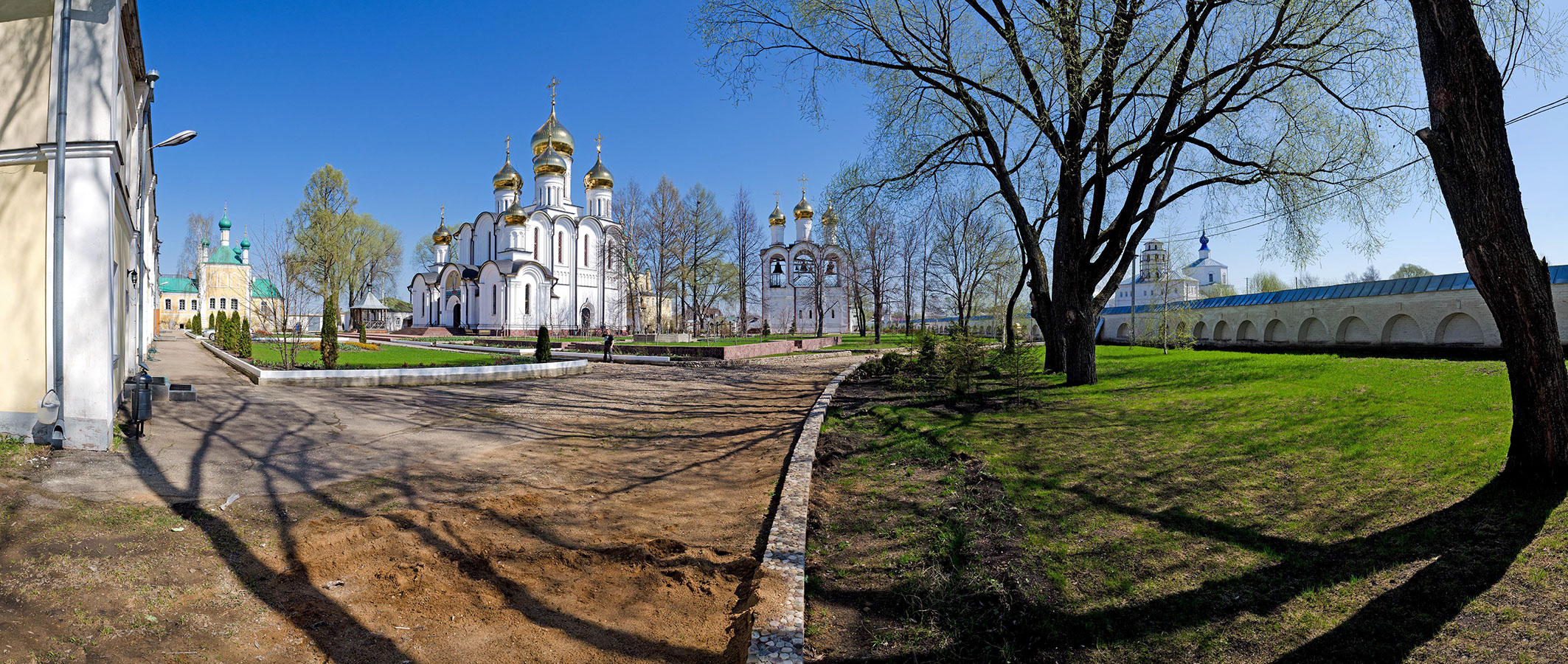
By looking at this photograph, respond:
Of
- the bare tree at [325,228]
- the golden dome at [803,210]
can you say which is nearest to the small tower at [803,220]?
the golden dome at [803,210]

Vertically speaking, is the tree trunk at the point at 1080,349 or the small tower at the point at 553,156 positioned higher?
the small tower at the point at 553,156

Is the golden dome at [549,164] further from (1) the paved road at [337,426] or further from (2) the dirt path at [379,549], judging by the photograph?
(2) the dirt path at [379,549]

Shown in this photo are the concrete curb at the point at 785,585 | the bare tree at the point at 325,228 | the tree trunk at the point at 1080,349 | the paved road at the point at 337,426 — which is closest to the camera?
the concrete curb at the point at 785,585

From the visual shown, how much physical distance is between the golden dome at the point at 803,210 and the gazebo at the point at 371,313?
114ft

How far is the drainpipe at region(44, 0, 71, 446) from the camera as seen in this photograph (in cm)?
564

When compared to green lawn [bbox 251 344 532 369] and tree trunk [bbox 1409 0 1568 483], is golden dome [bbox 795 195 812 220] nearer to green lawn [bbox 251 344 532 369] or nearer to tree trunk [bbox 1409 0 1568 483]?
green lawn [bbox 251 344 532 369]

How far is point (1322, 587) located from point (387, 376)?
15.2 meters

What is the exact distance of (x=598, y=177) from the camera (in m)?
48.5

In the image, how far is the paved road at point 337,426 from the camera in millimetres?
5336

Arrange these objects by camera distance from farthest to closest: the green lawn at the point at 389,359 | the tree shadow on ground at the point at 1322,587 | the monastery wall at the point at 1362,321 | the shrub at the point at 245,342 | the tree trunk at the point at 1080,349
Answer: the shrub at the point at 245,342 → the monastery wall at the point at 1362,321 → the green lawn at the point at 389,359 → the tree trunk at the point at 1080,349 → the tree shadow on ground at the point at 1322,587

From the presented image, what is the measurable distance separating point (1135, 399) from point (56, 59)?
12.3m

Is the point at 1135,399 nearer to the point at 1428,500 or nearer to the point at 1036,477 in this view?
the point at 1036,477

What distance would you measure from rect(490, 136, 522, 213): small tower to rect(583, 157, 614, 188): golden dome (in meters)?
5.25

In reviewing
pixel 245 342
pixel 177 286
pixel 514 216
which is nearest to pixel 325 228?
pixel 514 216
